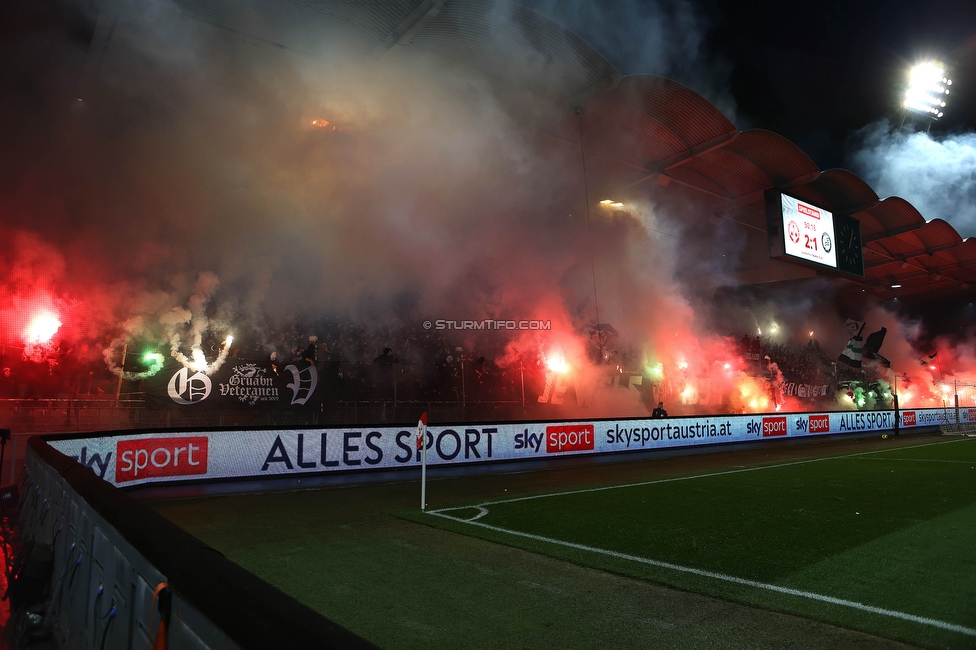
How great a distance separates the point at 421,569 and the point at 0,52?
1793 centimetres

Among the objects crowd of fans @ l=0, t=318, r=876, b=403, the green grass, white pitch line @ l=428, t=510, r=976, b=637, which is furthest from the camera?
crowd of fans @ l=0, t=318, r=876, b=403

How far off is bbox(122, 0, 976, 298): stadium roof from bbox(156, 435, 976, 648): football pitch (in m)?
11.4

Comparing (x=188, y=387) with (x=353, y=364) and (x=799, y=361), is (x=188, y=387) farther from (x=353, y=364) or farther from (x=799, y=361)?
(x=799, y=361)

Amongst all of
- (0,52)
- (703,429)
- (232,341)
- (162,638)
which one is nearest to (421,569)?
(162,638)

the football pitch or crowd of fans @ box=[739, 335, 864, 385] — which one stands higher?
crowd of fans @ box=[739, 335, 864, 385]

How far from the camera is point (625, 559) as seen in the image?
17.9 feet

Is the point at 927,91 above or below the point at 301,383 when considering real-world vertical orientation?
above

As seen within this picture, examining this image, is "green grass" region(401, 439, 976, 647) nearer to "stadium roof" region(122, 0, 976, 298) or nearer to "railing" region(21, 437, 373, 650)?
"railing" region(21, 437, 373, 650)

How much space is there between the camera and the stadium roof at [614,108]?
45.7 feet

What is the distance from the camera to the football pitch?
380 centimetres

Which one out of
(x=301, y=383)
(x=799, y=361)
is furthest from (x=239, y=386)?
(x=799, y=361)

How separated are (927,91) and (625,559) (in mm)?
33125

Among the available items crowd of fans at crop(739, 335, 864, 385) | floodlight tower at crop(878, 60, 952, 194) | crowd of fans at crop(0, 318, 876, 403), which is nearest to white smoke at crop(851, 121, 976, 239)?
floodlight tower at crop(878, 60, 952, 194)

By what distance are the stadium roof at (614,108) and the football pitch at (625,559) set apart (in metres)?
11.4
